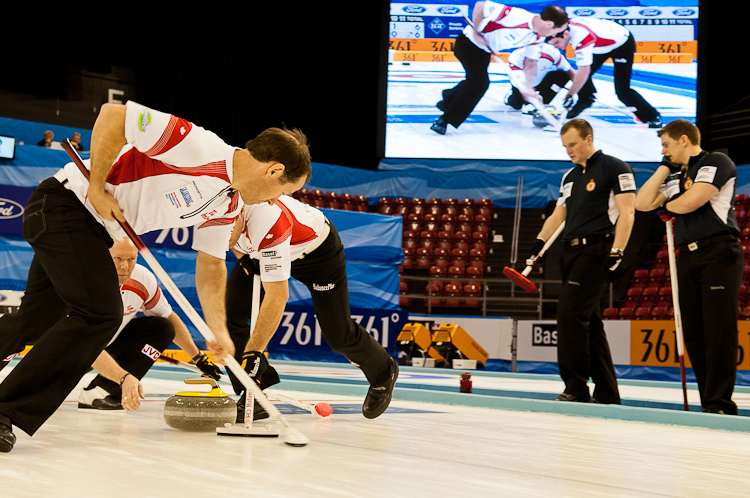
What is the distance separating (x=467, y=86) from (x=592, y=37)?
2.87m

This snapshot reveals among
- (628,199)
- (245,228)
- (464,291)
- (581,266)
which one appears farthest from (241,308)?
(464,291)

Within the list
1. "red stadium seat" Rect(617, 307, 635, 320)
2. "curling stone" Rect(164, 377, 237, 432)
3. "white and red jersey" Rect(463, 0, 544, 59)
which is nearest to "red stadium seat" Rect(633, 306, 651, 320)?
"red stadium seat" Rect(617, 307, 635, 320)

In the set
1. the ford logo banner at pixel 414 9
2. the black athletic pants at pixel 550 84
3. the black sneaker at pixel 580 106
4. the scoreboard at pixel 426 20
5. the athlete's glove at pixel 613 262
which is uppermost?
the ford logo banner at pixel 414 9

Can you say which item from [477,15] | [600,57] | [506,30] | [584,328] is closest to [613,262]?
[584,328]

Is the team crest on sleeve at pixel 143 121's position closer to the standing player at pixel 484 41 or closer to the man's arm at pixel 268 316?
the man's arm at pixel 268 316

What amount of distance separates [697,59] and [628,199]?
13242 mm

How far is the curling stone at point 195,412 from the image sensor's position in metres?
2.76

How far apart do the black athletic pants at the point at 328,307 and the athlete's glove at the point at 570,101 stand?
13.7m

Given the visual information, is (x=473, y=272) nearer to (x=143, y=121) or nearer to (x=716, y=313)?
(x=716, y=313)

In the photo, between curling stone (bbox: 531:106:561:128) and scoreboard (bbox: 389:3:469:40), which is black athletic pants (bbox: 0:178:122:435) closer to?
curling stone (bbox: 531:106:561:128)

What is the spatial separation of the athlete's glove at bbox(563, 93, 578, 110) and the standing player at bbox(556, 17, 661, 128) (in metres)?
0.04

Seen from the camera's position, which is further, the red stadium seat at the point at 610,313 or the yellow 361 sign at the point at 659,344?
the red stadium seat at the point at 610,313

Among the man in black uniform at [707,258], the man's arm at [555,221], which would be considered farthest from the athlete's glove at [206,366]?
the man in black uniform at [707,258]

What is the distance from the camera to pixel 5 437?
204cm
